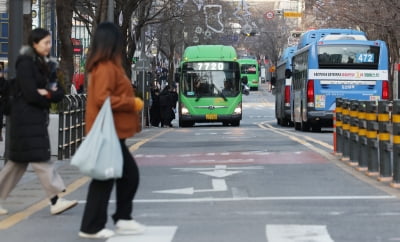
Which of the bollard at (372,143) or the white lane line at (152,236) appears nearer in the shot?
the white lane line at (152,236)

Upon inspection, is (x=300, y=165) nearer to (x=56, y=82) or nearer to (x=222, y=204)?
(x=222, y=204)

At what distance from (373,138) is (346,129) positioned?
10.3 feet

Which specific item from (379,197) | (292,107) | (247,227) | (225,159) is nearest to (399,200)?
(379,197)

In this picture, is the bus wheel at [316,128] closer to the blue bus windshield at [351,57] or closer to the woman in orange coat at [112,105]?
the blue bus windshield at [351,57]

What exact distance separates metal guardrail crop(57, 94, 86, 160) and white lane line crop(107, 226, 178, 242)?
967 centimetres

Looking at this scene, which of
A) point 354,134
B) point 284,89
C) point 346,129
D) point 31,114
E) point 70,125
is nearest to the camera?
point 31,114

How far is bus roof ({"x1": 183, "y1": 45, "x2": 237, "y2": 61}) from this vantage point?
4566cm

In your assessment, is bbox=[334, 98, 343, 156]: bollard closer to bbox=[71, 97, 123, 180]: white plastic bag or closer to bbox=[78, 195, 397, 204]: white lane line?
bbox=[78, 195, 397, 204]: white lane line

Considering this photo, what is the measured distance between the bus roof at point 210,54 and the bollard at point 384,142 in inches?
1219

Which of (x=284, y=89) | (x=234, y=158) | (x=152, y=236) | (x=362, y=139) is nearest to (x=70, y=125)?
(x=234, y=158)

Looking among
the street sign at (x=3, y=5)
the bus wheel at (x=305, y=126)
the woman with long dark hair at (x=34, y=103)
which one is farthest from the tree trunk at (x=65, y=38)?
the woman with long dark hair at (x=34, y=103)

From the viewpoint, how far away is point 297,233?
30.5 feet

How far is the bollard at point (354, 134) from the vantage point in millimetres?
17266

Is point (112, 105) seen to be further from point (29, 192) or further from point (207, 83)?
point (207, 83)
